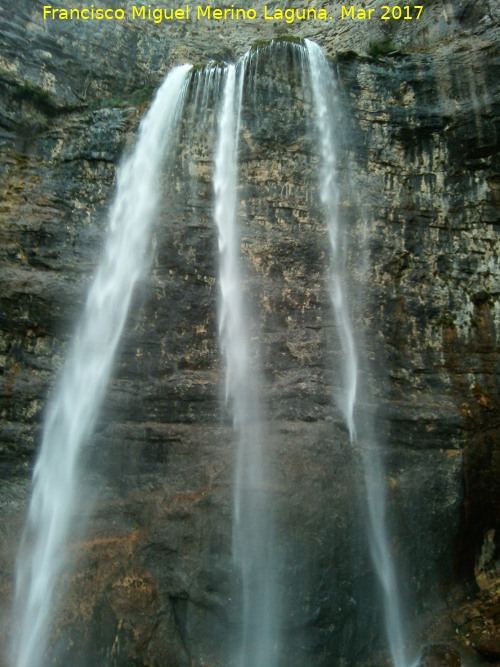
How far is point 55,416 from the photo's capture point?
7.68 metres

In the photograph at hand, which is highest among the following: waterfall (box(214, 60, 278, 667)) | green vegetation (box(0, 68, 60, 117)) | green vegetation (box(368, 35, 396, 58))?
green vegetation (box(368, 35, 396, 58))

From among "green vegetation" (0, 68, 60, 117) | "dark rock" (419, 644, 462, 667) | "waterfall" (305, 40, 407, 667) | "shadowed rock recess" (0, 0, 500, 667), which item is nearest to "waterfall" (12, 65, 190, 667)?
"shadowed rock recess" (0, 0, 500, 667)

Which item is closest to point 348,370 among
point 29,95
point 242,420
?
point 242,420

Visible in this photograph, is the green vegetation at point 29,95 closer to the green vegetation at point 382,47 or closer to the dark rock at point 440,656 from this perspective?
the green vegetation at point 382,47

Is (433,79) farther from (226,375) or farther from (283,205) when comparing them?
(226,375)

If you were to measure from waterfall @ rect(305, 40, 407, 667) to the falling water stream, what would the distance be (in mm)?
14

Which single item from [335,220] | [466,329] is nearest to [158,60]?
[335,220]

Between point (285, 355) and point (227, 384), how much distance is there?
89cm

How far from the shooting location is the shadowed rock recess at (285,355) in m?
6.84

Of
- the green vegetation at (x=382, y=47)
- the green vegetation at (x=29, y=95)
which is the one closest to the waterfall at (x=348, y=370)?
the green vegetation at (x=382, y=47)

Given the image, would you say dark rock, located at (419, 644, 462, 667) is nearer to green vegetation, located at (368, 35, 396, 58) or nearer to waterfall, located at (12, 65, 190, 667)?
waterfall, located at (12, 65, 190, 667)

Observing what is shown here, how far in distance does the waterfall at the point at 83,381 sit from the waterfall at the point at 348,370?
2.29 m

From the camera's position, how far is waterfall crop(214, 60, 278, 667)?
663cm

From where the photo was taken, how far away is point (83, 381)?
7824 mm
